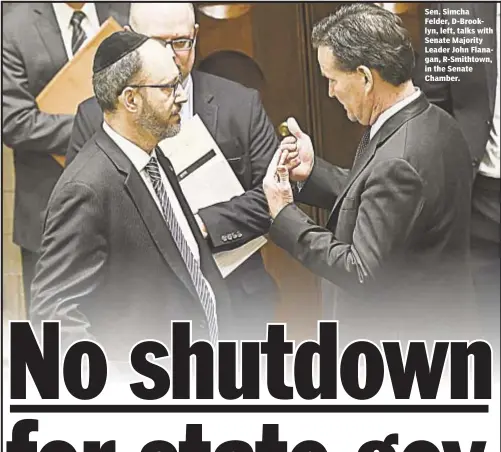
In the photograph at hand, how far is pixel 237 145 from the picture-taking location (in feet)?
6.45

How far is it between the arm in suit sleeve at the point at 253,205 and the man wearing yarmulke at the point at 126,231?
0.18ft

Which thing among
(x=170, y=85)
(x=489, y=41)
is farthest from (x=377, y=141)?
(x=170, y=85)

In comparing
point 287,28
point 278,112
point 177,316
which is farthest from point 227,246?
point 287,28

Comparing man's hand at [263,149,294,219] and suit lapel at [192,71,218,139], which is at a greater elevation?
suit lapel at [192,71,218,139]

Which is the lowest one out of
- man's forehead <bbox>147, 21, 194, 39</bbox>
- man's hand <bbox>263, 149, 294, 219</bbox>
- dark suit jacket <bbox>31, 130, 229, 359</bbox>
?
dark suit jacket <bbox>31, 130, 229, 359</bbox>

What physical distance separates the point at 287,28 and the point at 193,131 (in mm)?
304

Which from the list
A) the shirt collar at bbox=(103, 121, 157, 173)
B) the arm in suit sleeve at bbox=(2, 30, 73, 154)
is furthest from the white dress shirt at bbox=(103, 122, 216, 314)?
the arm in suit sleeve at bbox=(2, 30, 73, 154)

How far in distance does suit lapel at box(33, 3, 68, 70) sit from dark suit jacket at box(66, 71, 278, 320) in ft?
0.99

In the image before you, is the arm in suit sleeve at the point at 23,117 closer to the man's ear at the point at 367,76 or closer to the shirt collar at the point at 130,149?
the shirt collar at the point at 130,149

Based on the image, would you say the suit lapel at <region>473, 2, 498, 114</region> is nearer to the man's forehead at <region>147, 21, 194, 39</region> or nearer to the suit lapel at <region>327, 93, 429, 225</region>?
the suit lapel at <region>327, 93, 429, 225</region>

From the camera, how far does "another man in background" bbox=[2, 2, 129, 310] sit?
1943 millimetres

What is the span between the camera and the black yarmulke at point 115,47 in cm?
192

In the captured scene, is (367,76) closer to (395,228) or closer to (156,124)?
(395,228)

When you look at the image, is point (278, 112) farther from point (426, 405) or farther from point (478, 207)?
point (426, 405)
